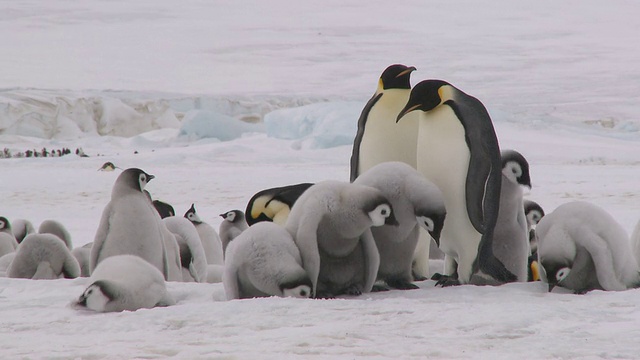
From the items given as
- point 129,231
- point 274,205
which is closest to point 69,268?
point 129,231

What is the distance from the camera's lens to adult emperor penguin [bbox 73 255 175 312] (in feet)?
10.1

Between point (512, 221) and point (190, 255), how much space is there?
2.19 metres

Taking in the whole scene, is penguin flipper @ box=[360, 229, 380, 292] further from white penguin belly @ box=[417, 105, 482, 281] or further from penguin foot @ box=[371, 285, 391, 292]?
white penguin belly @ box=[417, 105, 482, 281]

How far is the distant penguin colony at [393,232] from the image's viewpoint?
3.12m

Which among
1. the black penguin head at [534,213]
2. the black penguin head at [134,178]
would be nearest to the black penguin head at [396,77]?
the black penguin head at [534,213]

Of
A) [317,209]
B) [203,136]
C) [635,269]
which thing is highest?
[317,209]

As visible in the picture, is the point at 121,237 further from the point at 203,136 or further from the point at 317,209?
the point at 203,136

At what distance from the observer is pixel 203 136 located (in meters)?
29.5

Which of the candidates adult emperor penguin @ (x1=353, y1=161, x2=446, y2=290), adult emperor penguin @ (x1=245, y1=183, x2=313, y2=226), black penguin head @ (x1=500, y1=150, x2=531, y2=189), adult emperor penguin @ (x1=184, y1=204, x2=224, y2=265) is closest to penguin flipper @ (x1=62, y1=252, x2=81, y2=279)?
adult emperor penguin @ (x1=245, y1=183, x2=313, y2=226)

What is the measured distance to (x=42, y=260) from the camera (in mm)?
4598

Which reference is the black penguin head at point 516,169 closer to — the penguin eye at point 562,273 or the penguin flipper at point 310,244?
the penguin eye at point 562,273

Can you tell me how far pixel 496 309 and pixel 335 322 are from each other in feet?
1.89

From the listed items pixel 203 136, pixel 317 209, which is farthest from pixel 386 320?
pixel 203 136

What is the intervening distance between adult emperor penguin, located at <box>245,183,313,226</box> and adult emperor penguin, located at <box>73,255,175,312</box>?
0.74m
